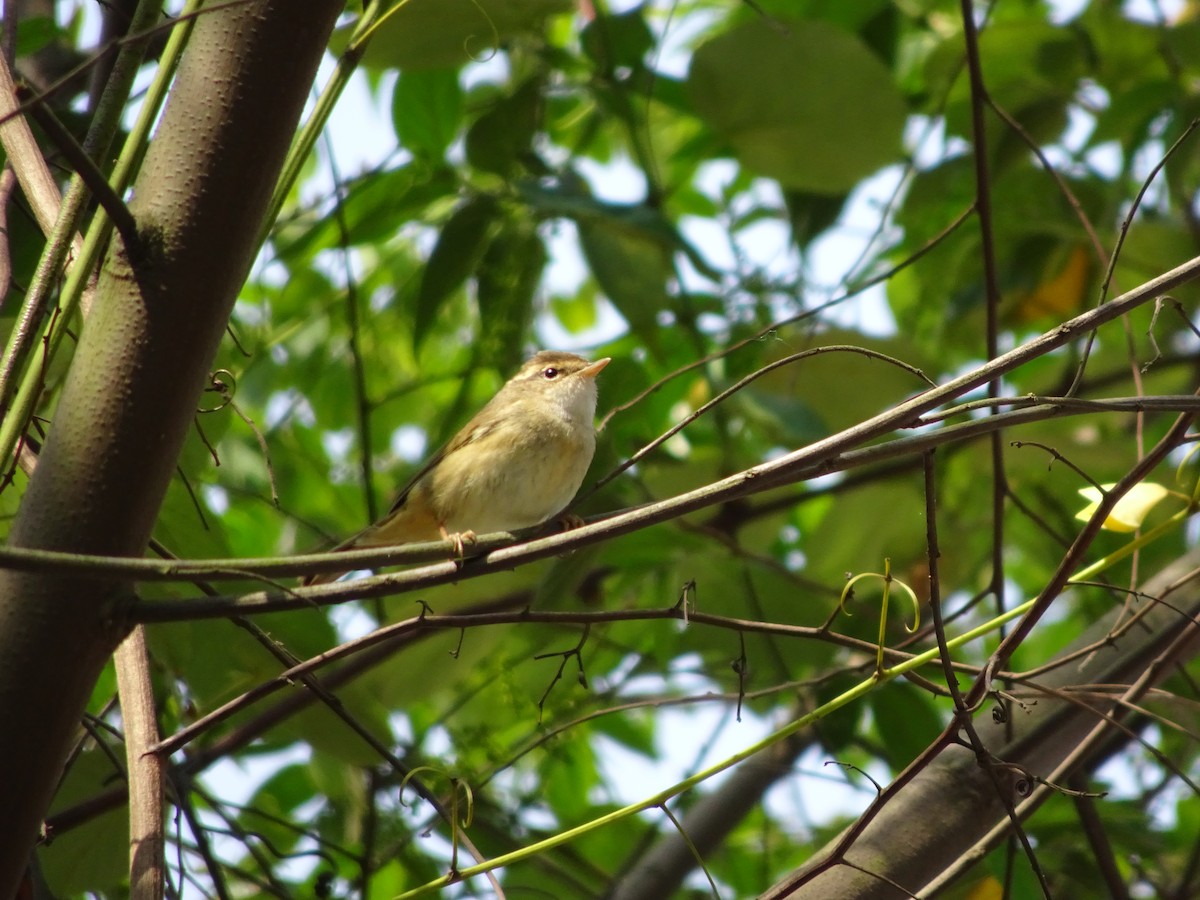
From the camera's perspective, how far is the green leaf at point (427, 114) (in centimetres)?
333

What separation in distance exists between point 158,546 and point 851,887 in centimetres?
126

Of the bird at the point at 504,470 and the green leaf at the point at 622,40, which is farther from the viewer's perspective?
the bird at the point at 504,470

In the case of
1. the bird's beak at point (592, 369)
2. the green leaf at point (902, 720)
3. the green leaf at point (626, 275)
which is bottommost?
the green leaf at point (902, 720)

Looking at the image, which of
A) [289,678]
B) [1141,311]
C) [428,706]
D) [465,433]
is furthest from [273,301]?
[1141,311]

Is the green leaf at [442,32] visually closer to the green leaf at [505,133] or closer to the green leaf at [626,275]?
the green leaf at [505,133]

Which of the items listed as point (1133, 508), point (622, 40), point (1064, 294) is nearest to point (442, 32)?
point (622, 40)

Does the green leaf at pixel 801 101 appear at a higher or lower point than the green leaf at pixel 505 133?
lower

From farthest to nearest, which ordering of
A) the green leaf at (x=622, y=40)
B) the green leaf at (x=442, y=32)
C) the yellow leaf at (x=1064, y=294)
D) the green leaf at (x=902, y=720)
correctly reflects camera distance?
the yellow leaf at (x=1064, y=294), the green leaf at (x=622, y=40), the green leaf at (x=902, y=720), the green leaf at (x=442, y=32)

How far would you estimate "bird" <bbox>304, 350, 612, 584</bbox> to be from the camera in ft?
12.7

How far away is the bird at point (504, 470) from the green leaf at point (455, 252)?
72 centimetres

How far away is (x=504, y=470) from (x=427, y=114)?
3.60 ft

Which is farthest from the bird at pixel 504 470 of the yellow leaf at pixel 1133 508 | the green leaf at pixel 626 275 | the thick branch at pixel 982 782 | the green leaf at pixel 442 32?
the yellow leaf at pixel 1133 508

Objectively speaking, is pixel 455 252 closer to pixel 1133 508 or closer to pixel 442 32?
pixel 442 32

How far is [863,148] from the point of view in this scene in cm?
335
